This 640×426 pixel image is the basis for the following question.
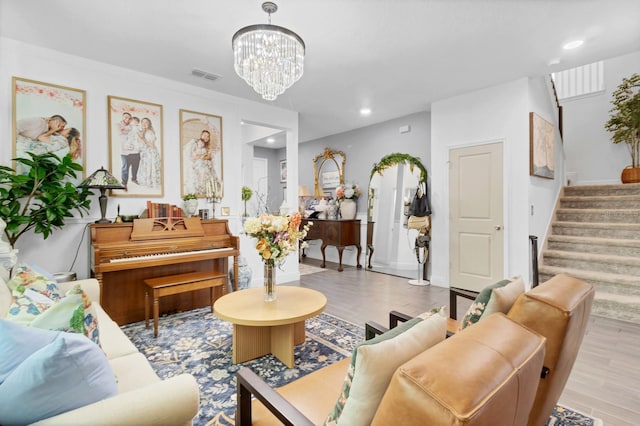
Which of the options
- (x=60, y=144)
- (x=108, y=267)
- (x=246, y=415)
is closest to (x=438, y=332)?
(x=246, y=415)

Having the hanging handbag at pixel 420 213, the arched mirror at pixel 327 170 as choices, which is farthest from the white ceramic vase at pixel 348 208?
the hanging handbag at pixel 420 213

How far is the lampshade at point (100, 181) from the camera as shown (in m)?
2.93

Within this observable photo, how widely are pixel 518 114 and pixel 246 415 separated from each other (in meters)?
4.29

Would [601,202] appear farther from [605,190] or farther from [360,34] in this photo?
[360,34]

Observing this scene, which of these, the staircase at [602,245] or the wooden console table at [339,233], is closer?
the staircase at [602,245]

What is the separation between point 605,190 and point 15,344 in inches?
263

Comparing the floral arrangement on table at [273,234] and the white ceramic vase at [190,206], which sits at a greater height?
the white ceramic vase at [190,206]

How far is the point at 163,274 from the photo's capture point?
11.1 feet

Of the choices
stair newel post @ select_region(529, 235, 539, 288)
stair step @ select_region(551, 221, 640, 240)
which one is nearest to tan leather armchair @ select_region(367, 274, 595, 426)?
stair newel post @ select_region(529, 235, 539, 288)

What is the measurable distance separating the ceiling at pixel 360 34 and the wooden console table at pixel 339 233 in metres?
2.58

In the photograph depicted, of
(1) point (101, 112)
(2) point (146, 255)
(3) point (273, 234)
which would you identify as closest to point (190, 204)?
(2) point (146, 255)

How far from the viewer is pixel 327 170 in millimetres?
6715

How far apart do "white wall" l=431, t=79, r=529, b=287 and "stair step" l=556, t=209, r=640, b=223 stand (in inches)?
61.6

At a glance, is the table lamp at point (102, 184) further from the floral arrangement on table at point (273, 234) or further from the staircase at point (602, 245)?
the staircase at point (602, 245)
